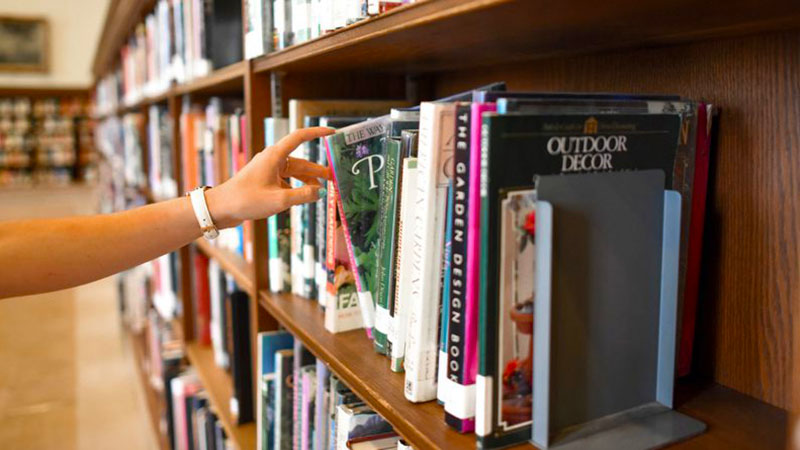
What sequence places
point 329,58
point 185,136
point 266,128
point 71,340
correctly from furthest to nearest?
point 71,340 → point 185,136 → point 266,128 → point 329,58

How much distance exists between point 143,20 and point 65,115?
23.3ft

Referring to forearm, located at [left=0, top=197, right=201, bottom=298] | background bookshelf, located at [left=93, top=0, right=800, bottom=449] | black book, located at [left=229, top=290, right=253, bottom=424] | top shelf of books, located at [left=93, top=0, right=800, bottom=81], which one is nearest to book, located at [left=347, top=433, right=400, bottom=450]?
background bookshelf, located at [left=93, top=0, right=800, bottom=449]

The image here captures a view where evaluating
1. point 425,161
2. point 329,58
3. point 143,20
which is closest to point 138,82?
point 143,20

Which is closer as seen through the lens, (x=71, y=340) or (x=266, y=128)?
(x=266, y=128)

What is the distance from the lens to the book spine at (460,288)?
603mm

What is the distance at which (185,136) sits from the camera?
195cm

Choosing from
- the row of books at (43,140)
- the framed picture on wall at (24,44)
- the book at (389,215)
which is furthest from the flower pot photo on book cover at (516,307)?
the framed picture on wall at (24,44)

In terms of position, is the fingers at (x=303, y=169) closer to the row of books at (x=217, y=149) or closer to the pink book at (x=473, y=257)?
the row of books at (x=217, y=149)

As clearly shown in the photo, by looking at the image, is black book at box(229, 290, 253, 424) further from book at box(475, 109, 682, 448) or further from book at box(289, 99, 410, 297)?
book at box(475, 109, 682, 448)

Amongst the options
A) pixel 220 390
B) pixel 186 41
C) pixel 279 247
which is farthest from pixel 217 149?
pixel 220 390

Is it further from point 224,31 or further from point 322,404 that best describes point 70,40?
point 322,404

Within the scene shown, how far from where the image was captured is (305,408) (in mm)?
1095

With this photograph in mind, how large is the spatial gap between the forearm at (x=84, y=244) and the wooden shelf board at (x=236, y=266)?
0.27m

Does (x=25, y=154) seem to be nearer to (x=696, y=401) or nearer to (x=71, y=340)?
(x=71, y=340)
